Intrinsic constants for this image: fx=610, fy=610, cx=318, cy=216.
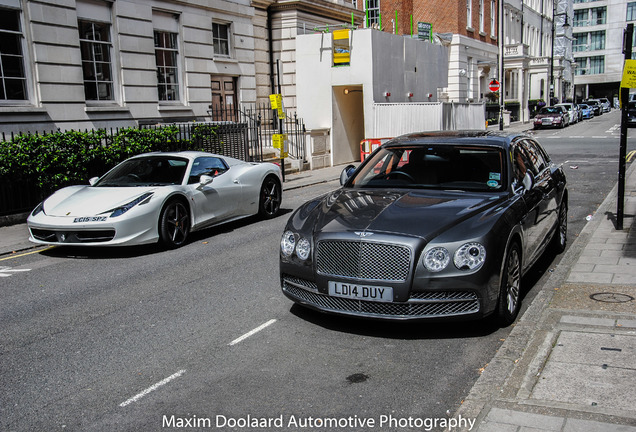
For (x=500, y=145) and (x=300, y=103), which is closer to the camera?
(x=500, y=145)

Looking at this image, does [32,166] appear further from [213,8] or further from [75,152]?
[213,8]

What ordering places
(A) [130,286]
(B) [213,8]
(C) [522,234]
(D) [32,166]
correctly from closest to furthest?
(C) [522,234] → (A) [130,286] → (D) [32,166] → (B) [213,8]

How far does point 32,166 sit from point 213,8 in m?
12.3

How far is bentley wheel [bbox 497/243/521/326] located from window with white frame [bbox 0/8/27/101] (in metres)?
14.4

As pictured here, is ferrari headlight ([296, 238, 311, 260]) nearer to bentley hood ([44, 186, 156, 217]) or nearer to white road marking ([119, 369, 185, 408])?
white road marking ([119, 369, 185, 408])

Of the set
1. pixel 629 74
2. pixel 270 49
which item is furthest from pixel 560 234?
pixel 270 49

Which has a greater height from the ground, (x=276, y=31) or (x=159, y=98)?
(x=276, y=31)

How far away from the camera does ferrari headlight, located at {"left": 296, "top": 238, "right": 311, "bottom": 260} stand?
5.39m

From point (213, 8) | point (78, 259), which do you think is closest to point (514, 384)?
point (78, 259)

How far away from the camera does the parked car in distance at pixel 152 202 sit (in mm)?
8680

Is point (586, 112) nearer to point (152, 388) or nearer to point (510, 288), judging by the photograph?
point (510, 288)

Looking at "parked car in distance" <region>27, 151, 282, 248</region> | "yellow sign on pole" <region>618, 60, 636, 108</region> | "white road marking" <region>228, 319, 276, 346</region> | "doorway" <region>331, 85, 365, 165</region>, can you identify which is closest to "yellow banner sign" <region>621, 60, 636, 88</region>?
"yellow sign on pole" <region>618, 60, 636, 108</region>

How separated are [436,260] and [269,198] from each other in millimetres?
7217

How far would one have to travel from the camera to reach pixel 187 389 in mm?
4375
